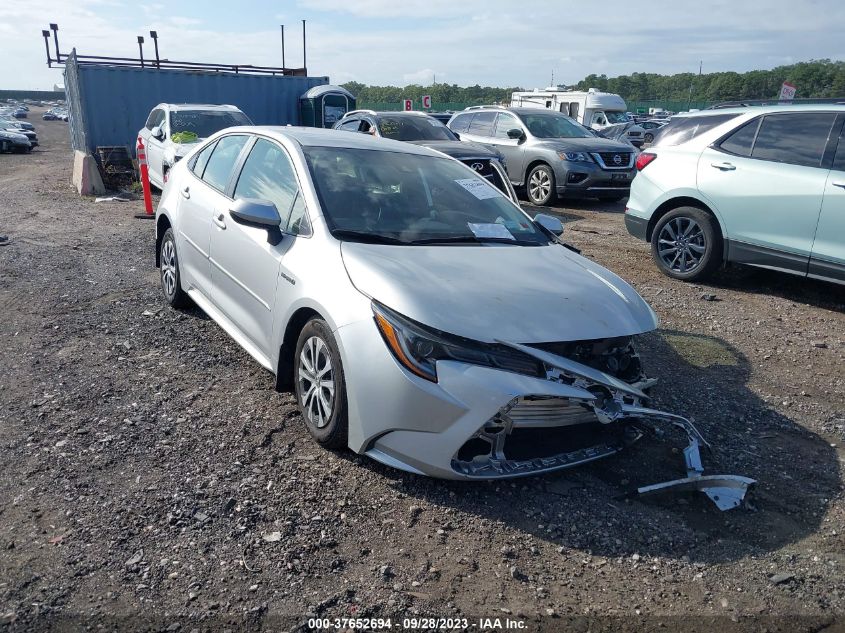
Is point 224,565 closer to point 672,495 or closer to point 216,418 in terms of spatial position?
point 216,418

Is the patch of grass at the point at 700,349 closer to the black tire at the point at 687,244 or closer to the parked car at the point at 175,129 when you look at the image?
the black tire at the point at 687,244

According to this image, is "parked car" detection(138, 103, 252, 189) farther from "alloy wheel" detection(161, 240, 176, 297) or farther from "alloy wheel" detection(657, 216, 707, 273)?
"alloy wheel" detection(657, 216, 707, 273)

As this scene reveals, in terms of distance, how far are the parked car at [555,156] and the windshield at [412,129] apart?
126 centimetres

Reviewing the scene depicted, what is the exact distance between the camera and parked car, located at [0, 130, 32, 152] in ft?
87.4

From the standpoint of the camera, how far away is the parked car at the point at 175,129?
1190 centimetres

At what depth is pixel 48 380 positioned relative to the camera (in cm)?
455

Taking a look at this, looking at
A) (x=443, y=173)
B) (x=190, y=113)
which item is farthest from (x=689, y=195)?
(x=190, y=113)

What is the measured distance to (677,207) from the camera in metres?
7.62

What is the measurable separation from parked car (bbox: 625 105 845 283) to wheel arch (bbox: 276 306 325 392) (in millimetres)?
4986

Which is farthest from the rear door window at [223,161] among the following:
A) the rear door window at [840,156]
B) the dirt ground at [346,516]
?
the rear door window at [840,156]

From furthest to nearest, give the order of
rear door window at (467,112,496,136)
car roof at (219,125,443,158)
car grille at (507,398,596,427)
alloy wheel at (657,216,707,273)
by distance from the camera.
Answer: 1. rear door window at (467,112,496,136)
2. alloy wheel at (657,216,707,273)
3. car roof at (219,125,443,158)
4. car grille at (507,398,596,427)

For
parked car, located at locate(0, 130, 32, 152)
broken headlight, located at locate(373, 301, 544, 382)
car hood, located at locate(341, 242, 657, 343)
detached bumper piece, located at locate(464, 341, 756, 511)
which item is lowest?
parked car, located at locate(0, 130, 32, 152)

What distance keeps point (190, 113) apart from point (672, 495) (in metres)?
11.9

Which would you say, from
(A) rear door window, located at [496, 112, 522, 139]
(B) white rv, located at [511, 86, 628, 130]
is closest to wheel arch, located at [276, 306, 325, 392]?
(A) rear door window, located at [496, 112, 522, 139]
